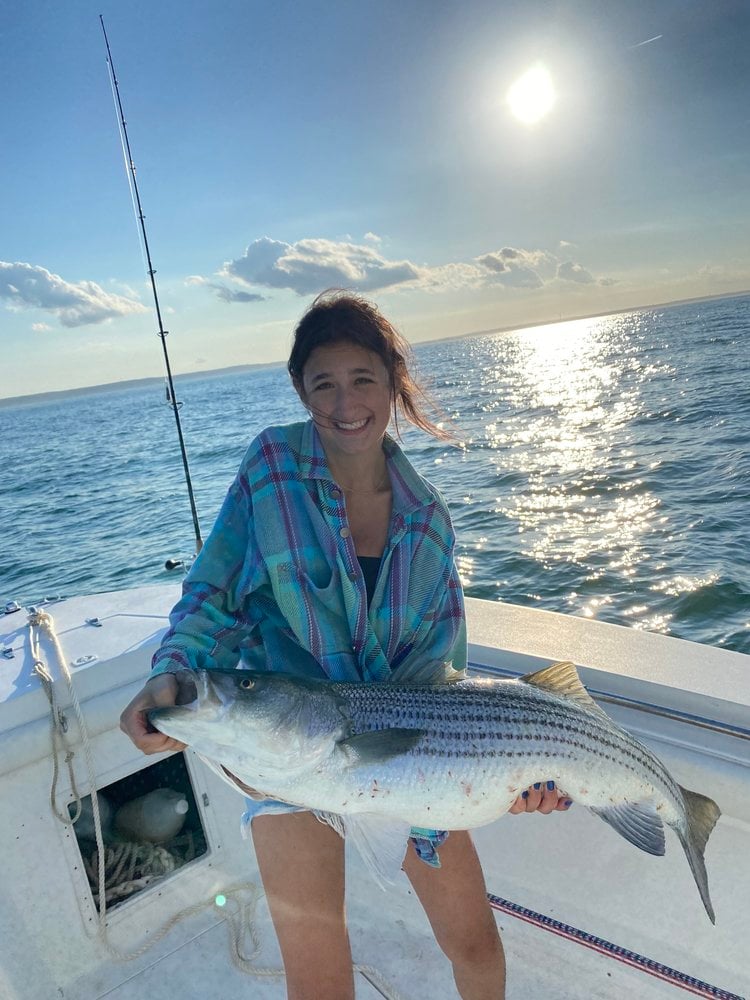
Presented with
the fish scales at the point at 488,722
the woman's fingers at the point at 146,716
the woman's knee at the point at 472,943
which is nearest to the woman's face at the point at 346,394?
the fish scales at the point at 488,722

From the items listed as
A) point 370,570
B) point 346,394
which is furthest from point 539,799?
point 346,394

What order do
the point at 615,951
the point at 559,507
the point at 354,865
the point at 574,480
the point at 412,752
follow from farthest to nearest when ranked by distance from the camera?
the point at 574,480 → the point at 559,507 → the point at 354,865 → the point at 615,951 → the point at 412,752

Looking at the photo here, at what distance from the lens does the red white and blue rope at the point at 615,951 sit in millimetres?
2654

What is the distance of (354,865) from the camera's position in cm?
334

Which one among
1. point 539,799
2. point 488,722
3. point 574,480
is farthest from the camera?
point 574,480

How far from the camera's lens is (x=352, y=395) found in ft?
7.50

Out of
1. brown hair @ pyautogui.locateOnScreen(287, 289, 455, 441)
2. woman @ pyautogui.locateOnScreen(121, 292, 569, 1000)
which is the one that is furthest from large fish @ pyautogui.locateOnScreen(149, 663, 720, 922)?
brown hair @ pyautogui.locateOnScreen(287, 289, 455, 441)

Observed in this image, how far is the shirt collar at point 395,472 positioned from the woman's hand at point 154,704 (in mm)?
770

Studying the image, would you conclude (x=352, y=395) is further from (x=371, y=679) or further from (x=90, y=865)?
(x=90, y=865)

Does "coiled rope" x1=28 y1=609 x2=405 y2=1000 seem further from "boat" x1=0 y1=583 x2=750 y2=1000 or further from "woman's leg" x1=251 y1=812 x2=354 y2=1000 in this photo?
"woman's leg" x1=251 y1=812 x2=354 y2=1000

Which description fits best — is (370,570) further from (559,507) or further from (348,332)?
(559,507)

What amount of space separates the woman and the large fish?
19 centimetres

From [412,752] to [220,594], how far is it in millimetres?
747

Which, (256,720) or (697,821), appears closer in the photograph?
(256,720)
